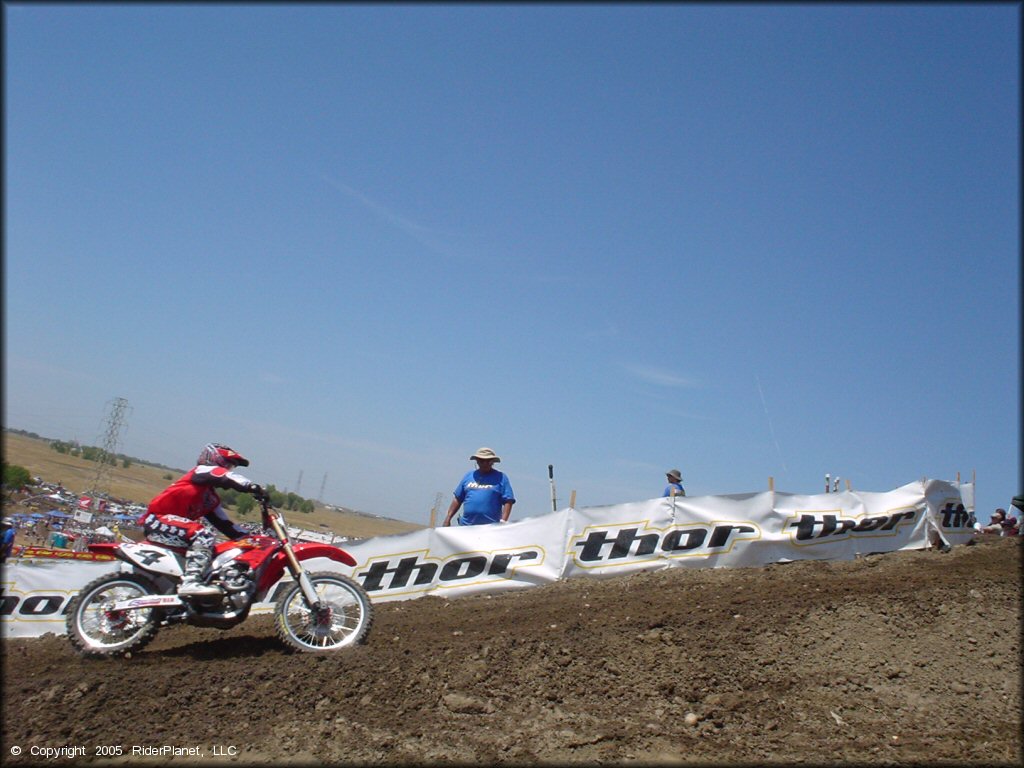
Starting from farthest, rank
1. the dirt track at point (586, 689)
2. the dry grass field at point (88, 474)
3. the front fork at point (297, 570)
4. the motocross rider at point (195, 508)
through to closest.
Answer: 1. the dry grass field at point (88, 474)
2. the motocross rider at point (195, 508)
3. the front fork at point (297, 570)
4. the dirt track at point (586, 689)

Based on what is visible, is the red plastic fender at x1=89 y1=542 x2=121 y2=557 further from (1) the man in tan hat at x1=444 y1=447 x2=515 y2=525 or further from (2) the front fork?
(1) the man in tan hat at x1=444 y1=447 x2=515 y2=525

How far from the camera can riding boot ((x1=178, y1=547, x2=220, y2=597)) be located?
6.08 metres

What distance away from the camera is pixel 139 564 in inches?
246

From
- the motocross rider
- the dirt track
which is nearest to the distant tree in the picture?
the dirt track

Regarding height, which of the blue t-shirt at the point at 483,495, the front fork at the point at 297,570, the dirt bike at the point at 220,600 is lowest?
the dirt bike at the point at 220,600

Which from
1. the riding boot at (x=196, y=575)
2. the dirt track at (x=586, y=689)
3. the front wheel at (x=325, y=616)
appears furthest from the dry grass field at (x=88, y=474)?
the front wheel at (x=325, y=616)

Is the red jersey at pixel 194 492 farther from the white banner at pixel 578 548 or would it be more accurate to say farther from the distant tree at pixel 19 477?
the distant tree at pixel 19 477

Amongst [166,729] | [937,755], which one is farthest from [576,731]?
[166,729]

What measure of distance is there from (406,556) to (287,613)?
4424 millimetres

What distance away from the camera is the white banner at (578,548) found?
34.2 ft

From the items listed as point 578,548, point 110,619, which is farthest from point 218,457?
point 578,548

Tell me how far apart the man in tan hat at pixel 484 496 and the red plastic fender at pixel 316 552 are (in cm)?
383

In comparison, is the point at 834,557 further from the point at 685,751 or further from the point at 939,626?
the point at 685,751

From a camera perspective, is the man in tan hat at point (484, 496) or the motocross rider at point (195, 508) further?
the man in tan hat at point (484, 496)
